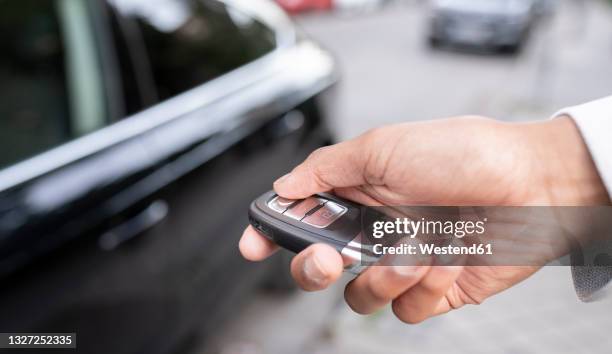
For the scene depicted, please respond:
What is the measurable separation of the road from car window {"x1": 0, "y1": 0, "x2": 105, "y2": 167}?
1207 mm

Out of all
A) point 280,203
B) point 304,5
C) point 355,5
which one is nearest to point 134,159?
point 280,203

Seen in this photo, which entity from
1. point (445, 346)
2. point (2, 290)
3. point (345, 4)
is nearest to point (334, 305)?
point (445, 346)

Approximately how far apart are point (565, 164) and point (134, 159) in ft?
3.78

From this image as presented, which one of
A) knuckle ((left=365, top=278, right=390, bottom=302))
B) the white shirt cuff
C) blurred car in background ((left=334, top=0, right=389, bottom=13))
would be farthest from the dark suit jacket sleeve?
blurred car in background ((left=334, top=0, right=389, bottom=13))

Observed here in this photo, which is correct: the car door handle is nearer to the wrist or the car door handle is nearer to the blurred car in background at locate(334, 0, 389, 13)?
the wrist

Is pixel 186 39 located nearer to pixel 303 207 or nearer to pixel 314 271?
pixel 303 207

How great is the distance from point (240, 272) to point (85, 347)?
0.81 m

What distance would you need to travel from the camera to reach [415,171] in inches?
46.7

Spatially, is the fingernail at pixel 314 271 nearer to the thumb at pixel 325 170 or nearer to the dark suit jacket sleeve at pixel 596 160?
the thumb at pixel 325 170

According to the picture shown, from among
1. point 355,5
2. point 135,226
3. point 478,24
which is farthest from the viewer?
point 355,5

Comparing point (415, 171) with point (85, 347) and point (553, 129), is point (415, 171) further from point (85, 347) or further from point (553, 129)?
point (85, 347)

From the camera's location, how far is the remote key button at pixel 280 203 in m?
1.13

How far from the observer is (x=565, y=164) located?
1211mm

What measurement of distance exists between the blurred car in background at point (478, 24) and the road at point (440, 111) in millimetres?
259
